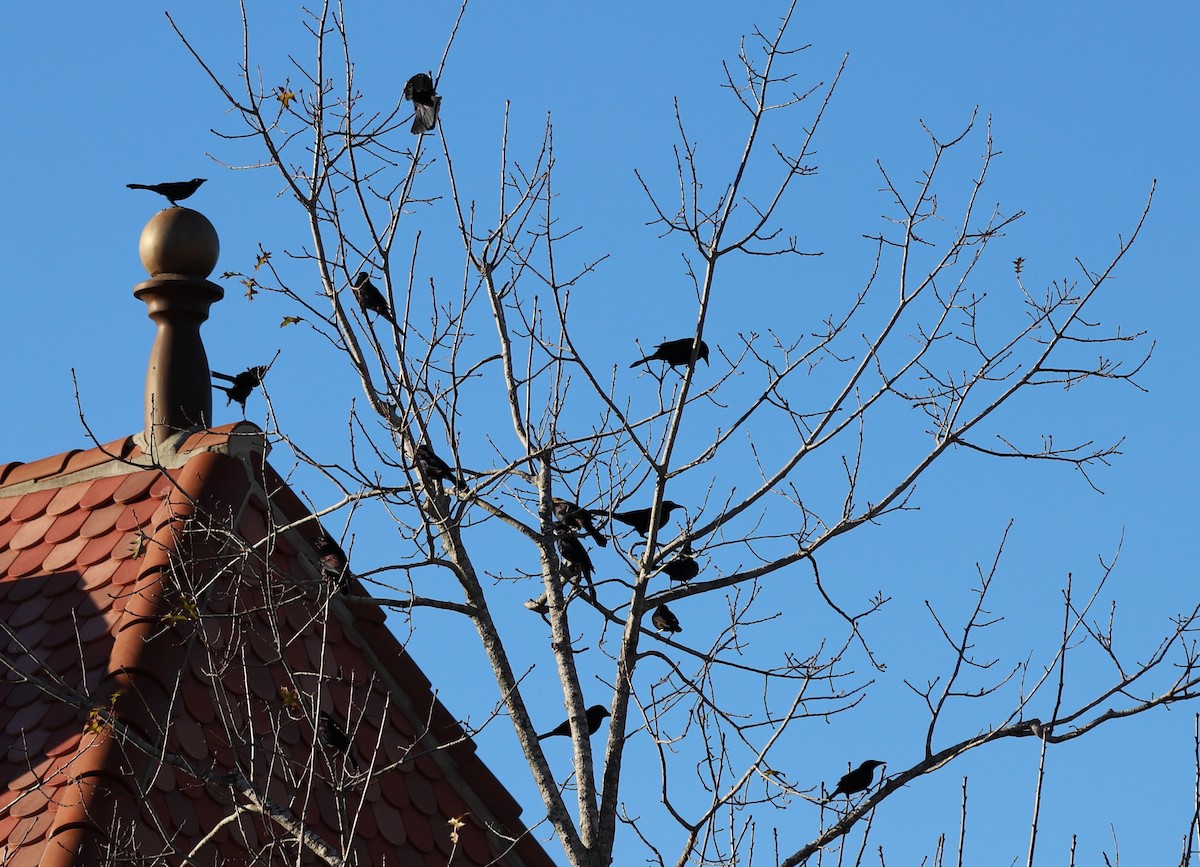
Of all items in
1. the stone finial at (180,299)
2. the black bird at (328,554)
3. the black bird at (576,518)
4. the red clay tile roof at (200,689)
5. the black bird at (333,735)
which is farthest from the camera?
the stone finial at (180,299)

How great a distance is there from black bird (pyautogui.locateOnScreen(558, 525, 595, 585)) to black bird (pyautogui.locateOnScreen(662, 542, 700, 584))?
32 cm

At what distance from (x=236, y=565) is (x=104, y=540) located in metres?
0.72

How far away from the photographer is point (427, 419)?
590 cm

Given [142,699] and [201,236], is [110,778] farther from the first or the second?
[201,236]

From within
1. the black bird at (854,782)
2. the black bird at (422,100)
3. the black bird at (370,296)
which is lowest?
the black bird at (854,782)

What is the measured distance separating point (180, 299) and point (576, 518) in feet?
7.76

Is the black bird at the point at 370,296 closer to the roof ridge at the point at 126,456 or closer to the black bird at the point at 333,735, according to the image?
the roof ridge at the point at 126,456

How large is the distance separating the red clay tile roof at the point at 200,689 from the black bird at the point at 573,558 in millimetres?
828

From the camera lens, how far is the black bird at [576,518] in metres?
6.27

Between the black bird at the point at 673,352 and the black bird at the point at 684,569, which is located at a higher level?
the black bird at the point at 673,352

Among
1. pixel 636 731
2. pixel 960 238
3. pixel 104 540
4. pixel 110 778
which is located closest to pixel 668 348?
pixel 960 238

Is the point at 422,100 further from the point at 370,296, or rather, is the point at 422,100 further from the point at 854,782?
the point at 854,782

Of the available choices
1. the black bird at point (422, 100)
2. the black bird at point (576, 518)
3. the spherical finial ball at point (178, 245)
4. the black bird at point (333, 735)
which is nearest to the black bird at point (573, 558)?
the black bird at point (576, 518)

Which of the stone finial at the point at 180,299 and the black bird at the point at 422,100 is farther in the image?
the stone finial at the point at 180,299
